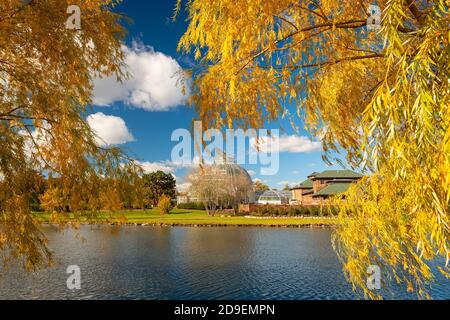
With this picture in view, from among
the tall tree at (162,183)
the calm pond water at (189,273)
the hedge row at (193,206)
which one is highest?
the tall tree at (162,183)

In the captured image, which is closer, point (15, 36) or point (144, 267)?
point (15, 36)

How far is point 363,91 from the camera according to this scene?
Result: 4.84m

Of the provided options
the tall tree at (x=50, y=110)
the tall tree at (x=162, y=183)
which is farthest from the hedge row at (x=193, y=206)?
the tall tree at (x=50, y=110)

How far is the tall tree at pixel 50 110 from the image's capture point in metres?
4.19

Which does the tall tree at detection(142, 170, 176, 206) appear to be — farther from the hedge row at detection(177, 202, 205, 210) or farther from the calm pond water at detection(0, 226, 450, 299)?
the calm pond water at detection(0, 226, 450, 299)

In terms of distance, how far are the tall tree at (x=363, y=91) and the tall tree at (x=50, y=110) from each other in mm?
1820

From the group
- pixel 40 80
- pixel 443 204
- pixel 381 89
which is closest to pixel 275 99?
pixel 381 89

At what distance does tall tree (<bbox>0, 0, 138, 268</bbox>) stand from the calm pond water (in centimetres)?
90

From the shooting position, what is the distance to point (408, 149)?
2402mm

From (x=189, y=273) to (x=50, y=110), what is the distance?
32.8 ft

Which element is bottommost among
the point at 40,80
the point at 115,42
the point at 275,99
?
the point at 275,99

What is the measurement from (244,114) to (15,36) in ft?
9.88

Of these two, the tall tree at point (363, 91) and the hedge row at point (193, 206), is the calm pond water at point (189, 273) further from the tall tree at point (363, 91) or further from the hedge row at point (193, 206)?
the hedge row at point (193, 206)

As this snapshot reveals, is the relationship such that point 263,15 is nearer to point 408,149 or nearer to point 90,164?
point 408,149
